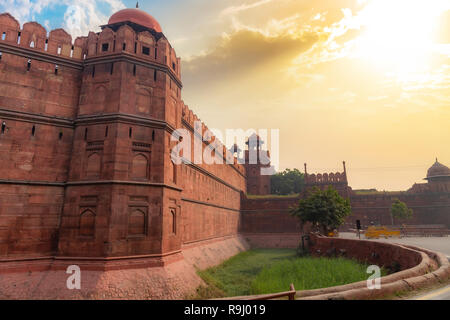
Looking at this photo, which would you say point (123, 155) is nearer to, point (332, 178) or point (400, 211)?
point (332, 178)

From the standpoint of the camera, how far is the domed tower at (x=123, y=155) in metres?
9.92

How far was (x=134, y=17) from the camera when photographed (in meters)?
13.3

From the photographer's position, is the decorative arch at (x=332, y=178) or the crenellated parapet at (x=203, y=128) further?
the decorative arch at (x=332, y=178)

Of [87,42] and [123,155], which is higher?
[87,42]

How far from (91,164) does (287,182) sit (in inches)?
1899

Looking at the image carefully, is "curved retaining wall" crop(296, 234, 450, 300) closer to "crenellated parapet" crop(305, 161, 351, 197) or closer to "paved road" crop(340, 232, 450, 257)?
"paved road" crop(340, 232, 450, 257)

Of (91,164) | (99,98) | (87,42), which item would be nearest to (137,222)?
(91,164)

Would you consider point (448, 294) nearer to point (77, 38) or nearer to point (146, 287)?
point (146, 287)

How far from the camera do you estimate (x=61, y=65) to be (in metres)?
11.7

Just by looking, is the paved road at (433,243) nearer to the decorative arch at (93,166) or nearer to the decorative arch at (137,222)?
the decorative arch at (137,222)

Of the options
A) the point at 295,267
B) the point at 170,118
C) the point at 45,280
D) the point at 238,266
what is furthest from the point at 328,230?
the point at 45,280

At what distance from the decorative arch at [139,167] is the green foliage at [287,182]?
46532mm

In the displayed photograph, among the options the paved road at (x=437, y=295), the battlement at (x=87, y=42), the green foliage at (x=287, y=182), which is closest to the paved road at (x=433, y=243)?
the paved road at (x=437, y=295)

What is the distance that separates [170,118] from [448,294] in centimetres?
1121
